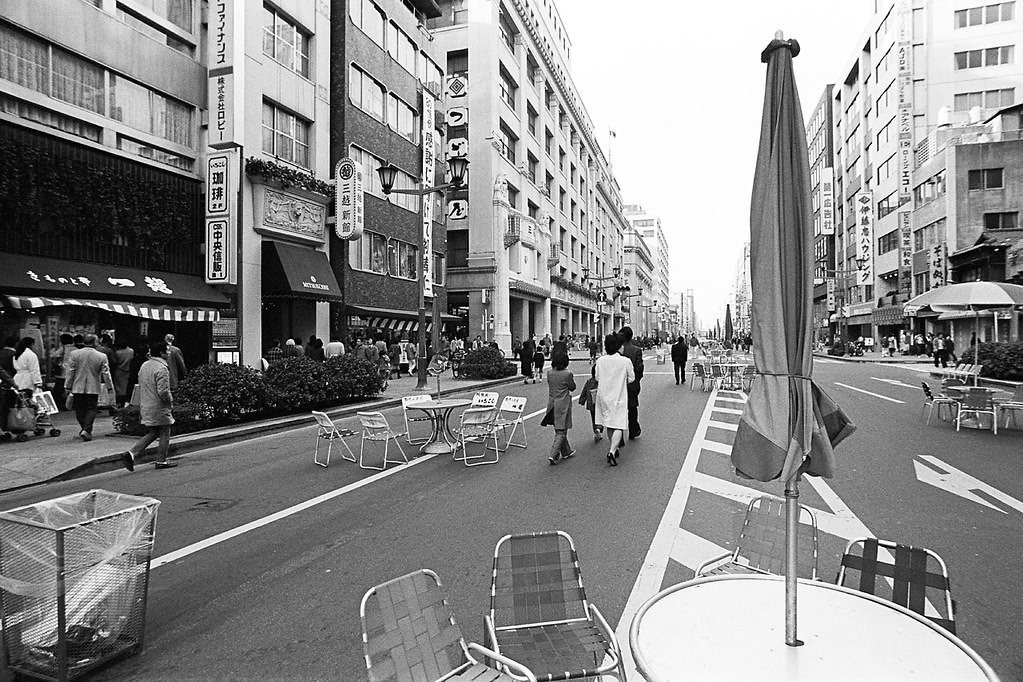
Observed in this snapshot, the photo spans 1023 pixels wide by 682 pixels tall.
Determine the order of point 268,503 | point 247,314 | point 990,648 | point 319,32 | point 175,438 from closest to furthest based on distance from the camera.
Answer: point 990,648 → point 268,503 → point 175,438 → point 247,314 → point 319,32

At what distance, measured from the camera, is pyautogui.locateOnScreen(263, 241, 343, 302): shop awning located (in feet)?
66.9

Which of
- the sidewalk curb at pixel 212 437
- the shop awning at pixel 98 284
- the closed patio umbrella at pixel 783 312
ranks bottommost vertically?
the sidewalk curb at pixel 212 437

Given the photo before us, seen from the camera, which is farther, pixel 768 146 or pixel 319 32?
pixel 319 32

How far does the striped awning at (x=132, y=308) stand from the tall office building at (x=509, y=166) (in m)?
21.4

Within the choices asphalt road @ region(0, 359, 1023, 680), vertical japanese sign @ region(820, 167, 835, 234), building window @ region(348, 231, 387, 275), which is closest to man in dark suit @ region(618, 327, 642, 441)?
asphalt road @ region(0, 359, 1023, 680)

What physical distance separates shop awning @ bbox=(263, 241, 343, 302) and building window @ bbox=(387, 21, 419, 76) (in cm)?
1193

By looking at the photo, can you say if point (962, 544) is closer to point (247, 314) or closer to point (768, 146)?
point (768, 146)

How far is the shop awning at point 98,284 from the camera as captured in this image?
13680 millimetres

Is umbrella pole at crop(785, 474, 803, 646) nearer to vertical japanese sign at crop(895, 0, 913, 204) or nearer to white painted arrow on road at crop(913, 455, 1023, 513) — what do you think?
white painted arrow on road at crop(913, 455, 1023, 513)

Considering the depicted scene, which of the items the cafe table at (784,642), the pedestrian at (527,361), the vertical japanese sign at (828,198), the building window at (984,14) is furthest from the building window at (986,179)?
the cafe table at (784,642)

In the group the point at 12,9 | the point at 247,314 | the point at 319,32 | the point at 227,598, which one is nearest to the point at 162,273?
the point at 247,314

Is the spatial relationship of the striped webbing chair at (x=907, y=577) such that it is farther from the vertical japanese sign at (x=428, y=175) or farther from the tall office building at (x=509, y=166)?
the tall office building at (x=509, y=166)

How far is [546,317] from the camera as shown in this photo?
54625 millimetres

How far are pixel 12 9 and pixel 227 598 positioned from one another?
1629 cm
